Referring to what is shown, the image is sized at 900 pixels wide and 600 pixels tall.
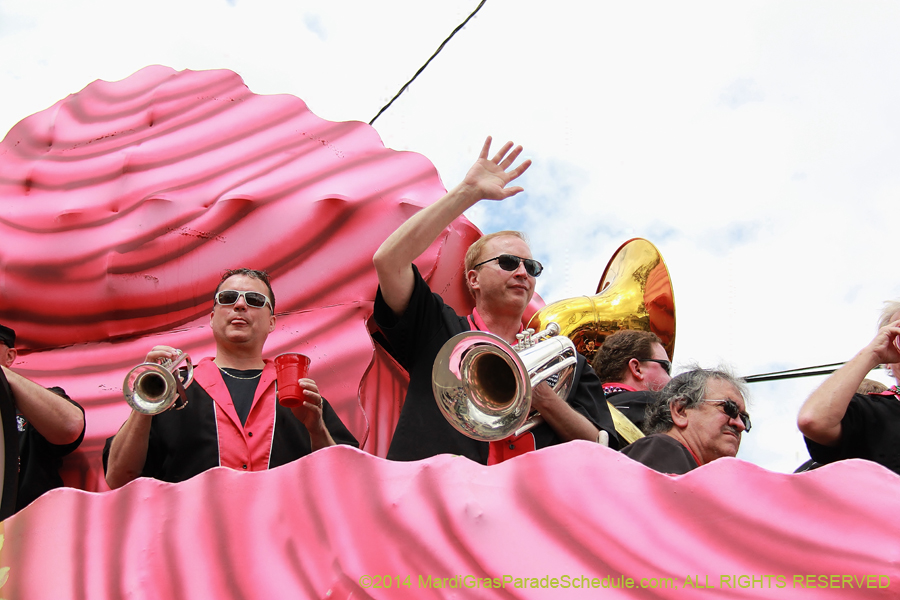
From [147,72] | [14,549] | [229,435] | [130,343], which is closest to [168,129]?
[147,72]

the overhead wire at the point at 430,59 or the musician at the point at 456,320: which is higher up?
the overhead wire at the point at 430,59

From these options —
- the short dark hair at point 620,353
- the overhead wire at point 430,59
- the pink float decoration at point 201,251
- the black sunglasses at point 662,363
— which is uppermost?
the overhead wire at point 430,59

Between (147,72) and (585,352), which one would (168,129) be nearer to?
(147,72)

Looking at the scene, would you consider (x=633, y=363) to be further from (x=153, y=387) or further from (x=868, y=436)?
(x=153, y=387)

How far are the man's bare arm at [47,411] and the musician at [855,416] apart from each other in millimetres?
2631

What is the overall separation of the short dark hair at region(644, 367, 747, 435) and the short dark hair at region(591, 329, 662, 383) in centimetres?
128

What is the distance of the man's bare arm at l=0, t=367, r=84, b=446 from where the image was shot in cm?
294

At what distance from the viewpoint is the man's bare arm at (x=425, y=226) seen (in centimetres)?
278

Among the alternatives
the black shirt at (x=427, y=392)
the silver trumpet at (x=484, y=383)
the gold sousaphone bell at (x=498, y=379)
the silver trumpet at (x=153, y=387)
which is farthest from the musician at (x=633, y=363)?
the silver trumpet at (x=153, y=387)

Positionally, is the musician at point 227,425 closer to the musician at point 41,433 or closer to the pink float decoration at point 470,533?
the musician at point 41,433

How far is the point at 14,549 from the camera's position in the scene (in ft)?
6.34

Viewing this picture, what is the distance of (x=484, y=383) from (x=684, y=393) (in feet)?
2.61

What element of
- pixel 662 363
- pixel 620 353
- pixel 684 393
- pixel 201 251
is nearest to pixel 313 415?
pixel 684 393

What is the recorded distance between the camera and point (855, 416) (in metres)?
2.81
